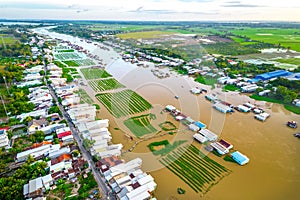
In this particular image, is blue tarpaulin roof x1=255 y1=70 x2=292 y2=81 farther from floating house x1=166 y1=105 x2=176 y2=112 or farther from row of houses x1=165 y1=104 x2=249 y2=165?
row of houses x1=165 y1=104 x2=249 y2=165

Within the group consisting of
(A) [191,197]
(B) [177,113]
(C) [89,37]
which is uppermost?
(C) [89,37]

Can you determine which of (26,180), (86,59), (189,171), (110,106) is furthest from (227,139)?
(86,59)

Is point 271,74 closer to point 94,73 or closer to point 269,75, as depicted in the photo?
point 269,75

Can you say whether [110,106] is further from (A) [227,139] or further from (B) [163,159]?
(A) [227,139]

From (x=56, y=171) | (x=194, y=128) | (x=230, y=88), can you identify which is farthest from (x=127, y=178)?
(x=230, y=88)

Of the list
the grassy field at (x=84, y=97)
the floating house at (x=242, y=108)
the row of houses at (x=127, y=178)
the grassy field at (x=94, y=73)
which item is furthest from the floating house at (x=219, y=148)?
the grassy field at (x=94, y=73)

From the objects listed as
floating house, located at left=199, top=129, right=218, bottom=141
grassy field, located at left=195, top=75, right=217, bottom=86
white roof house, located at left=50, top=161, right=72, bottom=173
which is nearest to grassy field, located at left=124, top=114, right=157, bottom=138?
floating house, located at left=199, top=129, right=218, bottom=141

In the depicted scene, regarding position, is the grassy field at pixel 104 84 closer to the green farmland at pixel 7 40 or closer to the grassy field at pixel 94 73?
the grassy field at pixel 94 73
